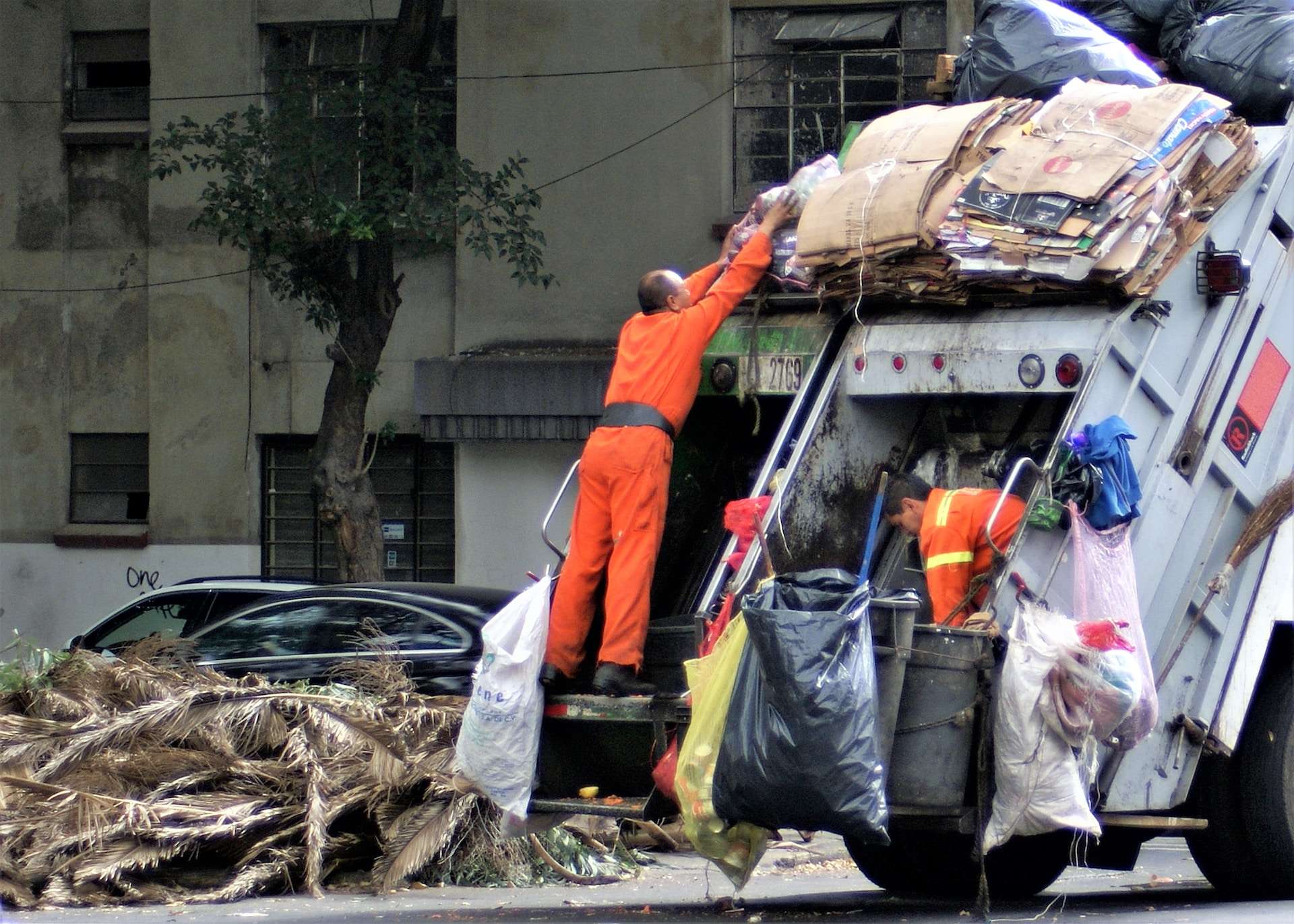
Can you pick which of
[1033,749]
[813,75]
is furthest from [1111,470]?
[813,75]

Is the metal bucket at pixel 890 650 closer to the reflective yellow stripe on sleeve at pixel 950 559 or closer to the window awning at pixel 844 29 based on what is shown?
the reflective yellow stripe on sleeve at pixel 950 559

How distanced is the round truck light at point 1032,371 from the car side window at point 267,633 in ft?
15.6

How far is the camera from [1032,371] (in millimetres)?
5477

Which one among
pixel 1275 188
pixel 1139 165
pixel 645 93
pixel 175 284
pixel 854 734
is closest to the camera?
pixel 854 734

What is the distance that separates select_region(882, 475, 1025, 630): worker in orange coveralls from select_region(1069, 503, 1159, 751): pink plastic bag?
23 centimetres

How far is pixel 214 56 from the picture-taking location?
54.0 feet

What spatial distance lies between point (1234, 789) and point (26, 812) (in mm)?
4631

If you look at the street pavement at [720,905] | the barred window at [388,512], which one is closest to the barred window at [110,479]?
the barred window at [388,512]

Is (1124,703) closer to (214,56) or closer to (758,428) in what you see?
(758,428)

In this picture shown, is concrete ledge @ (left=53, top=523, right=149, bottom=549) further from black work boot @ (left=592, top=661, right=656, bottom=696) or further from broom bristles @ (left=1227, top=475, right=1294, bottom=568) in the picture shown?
broom bristles @ (left=1227, top=475, right=1294, bottom=568)

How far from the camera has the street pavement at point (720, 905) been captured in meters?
6.14

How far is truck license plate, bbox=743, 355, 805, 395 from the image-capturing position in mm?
6117

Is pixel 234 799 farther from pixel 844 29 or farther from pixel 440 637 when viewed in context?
pixel 844 29

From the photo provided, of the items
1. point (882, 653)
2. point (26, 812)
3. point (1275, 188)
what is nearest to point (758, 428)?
point (882, 653)
